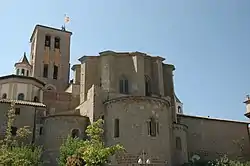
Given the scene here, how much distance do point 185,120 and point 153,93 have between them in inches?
260

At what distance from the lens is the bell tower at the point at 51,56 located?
53438 mm

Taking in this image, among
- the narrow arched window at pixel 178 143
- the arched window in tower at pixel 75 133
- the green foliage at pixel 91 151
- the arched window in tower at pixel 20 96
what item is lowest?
the green foliage at pixel 91 151

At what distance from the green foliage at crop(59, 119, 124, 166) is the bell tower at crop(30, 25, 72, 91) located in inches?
958

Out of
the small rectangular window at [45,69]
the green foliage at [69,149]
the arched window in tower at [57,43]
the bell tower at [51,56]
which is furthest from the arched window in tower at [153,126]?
the arched window in tower at [57,43]

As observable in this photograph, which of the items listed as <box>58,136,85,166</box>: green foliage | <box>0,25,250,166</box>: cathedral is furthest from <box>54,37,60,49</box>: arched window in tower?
<box>58,136,85,166</box>: green foliage

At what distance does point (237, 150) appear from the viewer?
45500 millimetres

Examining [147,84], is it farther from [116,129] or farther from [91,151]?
[91,151]

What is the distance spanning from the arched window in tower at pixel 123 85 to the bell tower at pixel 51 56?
16.4 metres

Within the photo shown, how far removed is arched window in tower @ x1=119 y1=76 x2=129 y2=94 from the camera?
38.5 m

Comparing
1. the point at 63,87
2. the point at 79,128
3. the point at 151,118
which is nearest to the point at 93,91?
the point at 79,128

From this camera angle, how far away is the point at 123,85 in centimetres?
3881

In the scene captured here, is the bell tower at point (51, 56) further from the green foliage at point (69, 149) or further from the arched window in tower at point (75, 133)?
the green foliage at point (69, 149)

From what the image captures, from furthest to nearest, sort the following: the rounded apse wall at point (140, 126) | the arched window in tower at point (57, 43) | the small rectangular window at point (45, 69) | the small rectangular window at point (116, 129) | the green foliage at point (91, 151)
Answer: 1. the arched window in tower at point (57, 43)
2. the small rectangular window at point (45, 69)
3. the small rectangular window at point (116, 129)
4. the rounded apse wall at point (140, 126)
5. the green foliage at point (91, 151)

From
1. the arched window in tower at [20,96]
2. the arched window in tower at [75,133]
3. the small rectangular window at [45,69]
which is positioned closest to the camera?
the arched window in tower at [75,133]
